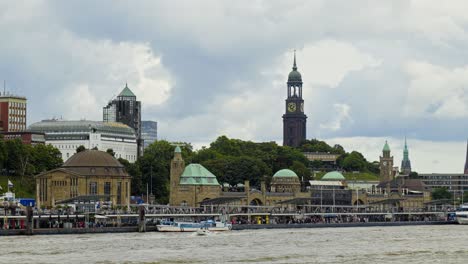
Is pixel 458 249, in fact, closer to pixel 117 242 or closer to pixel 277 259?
pixel 277 259

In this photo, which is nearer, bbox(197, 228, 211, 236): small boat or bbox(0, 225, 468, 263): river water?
bbox(0, 225, 468, 263): river water

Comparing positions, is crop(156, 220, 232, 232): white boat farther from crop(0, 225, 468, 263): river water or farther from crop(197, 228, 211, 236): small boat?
crop(0, 225, 468, 263): river water

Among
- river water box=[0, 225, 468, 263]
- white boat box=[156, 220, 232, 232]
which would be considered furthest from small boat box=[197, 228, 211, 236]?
white boat box=[156, 220, 232, 232]

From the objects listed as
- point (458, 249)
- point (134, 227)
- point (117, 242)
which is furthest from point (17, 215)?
point (458, 249)

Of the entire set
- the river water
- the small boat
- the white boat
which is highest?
the white boat

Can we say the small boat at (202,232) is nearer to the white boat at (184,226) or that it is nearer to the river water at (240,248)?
the river water at (240,248)

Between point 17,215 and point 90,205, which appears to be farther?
point 90,205

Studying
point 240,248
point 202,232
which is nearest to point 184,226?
point 202,232

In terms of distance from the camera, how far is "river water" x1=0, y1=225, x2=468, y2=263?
129750 millimetres

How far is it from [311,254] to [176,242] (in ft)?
79.5

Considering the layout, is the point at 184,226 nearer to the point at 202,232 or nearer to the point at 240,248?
the point at 202,232

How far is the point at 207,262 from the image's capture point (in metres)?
126

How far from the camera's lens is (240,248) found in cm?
14512

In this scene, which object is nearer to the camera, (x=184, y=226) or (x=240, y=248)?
(x=240, y=248)
